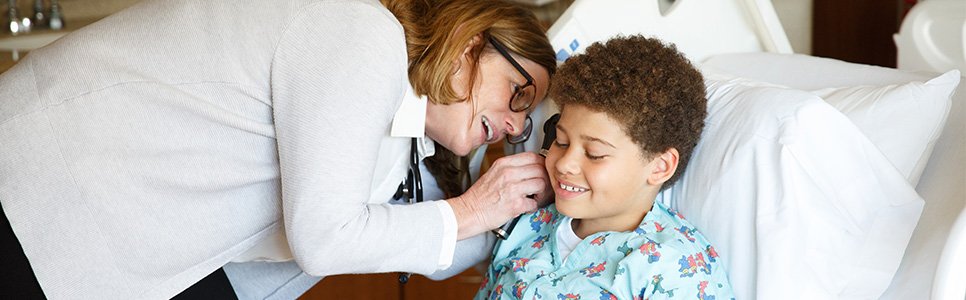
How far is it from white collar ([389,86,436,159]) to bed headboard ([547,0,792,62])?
467 millimetres

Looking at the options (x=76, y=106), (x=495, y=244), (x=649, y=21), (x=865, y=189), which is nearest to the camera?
(x=76, y=106)

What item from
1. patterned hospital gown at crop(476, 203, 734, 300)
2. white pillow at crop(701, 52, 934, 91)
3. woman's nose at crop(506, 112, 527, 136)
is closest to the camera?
patterned hospital gown at crop(476, 203, 734, 300)

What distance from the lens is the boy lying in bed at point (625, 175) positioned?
57.1 inches

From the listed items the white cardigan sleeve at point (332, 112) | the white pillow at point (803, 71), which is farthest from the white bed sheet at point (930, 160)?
the white cardigan sleeve at point (332, 112)

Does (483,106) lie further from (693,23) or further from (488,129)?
(693,23)

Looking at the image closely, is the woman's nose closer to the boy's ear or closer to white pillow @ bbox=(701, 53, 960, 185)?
the boy's ear

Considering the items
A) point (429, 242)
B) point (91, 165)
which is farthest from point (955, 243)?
point (91, 165)

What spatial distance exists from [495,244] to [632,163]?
37cm

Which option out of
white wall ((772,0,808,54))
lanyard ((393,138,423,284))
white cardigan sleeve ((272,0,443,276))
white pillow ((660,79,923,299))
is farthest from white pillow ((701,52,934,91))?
white wall ((772,0,808,54))

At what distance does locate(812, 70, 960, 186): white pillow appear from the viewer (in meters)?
1.55

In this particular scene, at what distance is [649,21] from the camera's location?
2.02 m

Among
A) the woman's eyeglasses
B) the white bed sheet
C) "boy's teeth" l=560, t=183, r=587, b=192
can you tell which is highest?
the woman's eyeglasses

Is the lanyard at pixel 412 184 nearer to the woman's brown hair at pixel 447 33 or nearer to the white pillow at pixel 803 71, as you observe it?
the woman's brown hair at pixel 447 33

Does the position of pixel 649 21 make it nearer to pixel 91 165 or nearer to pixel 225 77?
pixel 225 77
